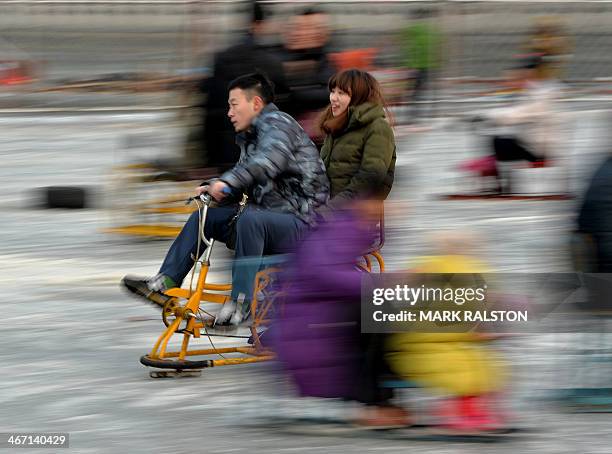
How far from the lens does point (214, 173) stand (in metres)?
10.6

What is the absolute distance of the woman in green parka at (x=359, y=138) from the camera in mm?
8391

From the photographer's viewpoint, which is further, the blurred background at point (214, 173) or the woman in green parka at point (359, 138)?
the woman in green parka at point (359, 138)

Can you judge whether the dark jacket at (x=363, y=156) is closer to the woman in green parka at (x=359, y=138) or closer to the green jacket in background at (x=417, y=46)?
the woman in green parka at (x=359, y=138)

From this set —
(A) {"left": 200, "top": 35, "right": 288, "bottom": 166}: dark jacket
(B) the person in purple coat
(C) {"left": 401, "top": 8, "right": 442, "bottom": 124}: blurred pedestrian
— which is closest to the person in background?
(A) {"left": 200, "top": 35, "right": 288, "bottom": 166}: dark jacket

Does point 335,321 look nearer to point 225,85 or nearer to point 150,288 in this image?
point 150,288

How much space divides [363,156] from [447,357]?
7.42 ft

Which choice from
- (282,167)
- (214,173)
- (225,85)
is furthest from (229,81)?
(282,167)

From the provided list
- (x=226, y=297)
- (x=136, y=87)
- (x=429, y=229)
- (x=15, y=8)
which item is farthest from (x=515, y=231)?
(x=15, y=8)

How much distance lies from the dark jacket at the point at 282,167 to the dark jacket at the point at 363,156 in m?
0.29

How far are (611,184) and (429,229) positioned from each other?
5.55 m

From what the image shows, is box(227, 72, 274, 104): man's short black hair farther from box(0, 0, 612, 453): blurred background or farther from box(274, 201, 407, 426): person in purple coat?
box(274, 201, 407, 426): person in purple coat

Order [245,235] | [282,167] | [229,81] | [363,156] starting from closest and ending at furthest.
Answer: [245,235] → [282,167] → [363,156] → [229,81]

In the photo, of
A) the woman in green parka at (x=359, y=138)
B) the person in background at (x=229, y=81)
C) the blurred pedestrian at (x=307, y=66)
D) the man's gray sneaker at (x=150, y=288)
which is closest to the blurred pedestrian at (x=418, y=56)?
the blurred pedestrian at (x=307, y=66)

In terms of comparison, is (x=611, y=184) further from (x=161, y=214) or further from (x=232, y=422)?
(x=161, y=214)
